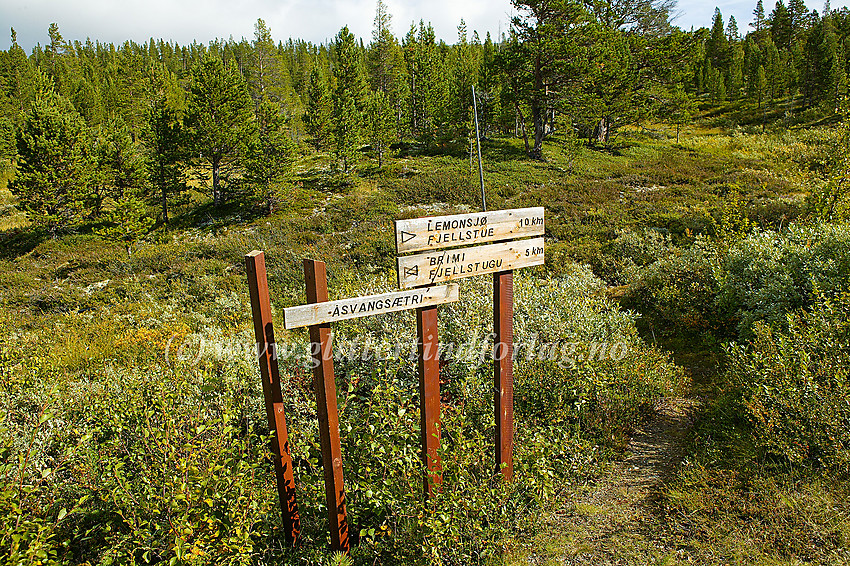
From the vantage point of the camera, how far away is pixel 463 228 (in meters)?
3.24

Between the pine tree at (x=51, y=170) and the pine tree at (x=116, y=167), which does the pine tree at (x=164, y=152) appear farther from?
the pine tree at (x=51, y=170)

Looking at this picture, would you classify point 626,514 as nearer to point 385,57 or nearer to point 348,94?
point 348,94

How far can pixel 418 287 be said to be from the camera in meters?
3.21

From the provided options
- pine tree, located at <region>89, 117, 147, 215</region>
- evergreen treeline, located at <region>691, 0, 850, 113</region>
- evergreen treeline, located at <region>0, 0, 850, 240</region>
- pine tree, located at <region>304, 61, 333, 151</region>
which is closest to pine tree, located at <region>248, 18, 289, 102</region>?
evergreen treeline, located at <region>0, 0, 850, 240</region>

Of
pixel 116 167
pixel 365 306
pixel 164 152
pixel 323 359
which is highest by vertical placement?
pixel 164 152

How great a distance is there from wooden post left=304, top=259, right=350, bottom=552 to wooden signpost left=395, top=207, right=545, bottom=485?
529mm

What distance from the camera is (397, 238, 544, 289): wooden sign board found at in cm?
312

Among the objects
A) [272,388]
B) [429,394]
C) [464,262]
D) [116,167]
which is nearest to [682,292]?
[464,262]

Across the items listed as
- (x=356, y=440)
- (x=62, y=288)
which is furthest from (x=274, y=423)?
(x=62, y=288)

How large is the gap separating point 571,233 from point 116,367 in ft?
35.2

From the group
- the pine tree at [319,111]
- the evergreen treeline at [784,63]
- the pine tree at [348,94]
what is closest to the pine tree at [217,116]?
the pine tree at [319,111]

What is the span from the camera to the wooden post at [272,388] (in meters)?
2.83

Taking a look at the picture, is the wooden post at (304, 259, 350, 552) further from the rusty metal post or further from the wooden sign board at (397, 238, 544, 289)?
the rusty metal post

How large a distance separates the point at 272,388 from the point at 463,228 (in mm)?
1571
